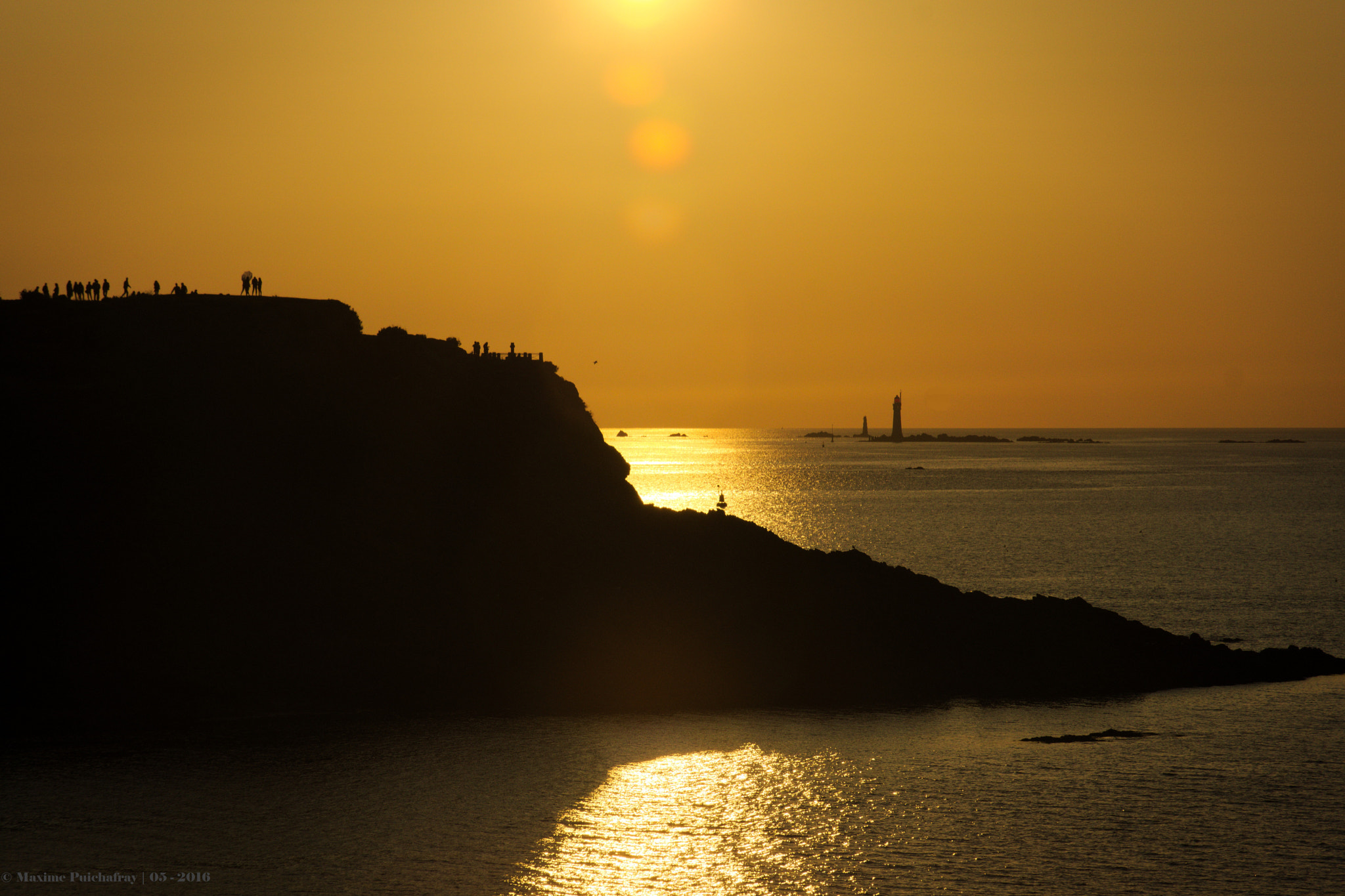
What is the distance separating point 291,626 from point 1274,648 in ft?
151

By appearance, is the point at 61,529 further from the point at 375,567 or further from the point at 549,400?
the point at 549,400

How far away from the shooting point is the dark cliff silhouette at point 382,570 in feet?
141

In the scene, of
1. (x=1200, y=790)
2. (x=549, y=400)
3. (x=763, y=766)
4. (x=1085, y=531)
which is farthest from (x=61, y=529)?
(x=1085, y=531)

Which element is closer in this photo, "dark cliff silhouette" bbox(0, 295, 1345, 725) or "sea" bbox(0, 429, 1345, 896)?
"sea" bbox(0, 429, 1345, 896)

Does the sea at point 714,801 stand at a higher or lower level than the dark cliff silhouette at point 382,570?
lower

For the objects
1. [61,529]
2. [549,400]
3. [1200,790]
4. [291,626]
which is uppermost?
[549,400]

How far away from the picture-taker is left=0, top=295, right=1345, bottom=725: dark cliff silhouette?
1693 inches

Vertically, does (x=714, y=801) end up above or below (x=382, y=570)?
below

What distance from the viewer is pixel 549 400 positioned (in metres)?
57.4

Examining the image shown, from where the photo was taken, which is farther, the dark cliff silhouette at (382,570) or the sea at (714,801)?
the dark cliff silhouette at (382,570)

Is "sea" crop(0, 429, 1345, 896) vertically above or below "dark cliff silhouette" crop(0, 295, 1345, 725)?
below

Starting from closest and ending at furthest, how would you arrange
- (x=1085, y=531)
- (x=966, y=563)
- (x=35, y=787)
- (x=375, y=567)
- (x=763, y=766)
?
(x=35, y=787) → (x=763, y=766) → (x=375, y=567) → (x=966, y=563) → (x=1085, y=531)

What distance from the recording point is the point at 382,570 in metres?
47.1

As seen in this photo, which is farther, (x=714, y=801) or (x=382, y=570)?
(x=382, y=570)
